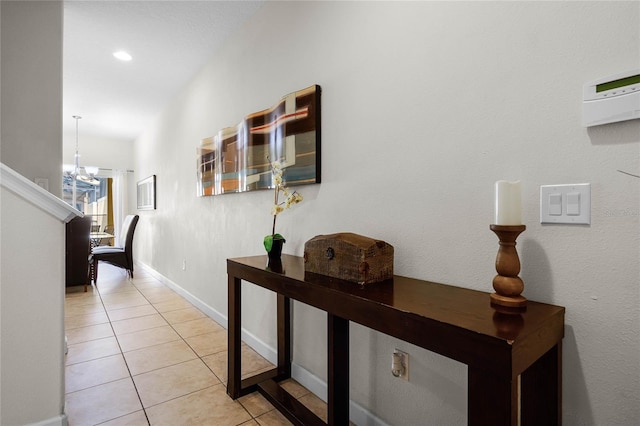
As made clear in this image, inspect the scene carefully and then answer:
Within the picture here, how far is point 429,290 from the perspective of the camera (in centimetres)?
115

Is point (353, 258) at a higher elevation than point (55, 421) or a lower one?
higher

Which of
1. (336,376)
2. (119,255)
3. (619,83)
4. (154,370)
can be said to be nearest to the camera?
(619,83)

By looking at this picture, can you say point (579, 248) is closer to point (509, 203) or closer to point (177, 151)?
point (509, 203)

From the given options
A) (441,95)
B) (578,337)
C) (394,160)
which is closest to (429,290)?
(578,337)

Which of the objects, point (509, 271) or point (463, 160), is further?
point (463, 160)

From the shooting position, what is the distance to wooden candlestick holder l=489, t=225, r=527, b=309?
3.01ft

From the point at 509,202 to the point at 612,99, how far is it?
36 centimetres

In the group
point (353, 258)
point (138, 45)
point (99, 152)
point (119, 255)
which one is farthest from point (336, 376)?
point (99, 152)

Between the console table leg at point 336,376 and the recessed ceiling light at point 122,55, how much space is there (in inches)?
126

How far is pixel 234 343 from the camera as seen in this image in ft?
6.03

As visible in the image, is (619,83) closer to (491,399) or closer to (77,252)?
(491,399)

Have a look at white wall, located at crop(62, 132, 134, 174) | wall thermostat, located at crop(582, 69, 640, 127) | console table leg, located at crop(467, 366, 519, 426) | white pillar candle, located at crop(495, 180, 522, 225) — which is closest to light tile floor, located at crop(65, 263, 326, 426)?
console table leg, located at crop(467, 366, 519, 426)

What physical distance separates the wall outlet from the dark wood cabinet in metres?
4.44

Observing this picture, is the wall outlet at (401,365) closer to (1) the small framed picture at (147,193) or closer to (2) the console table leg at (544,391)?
(2) the console table leg at (544,391)
